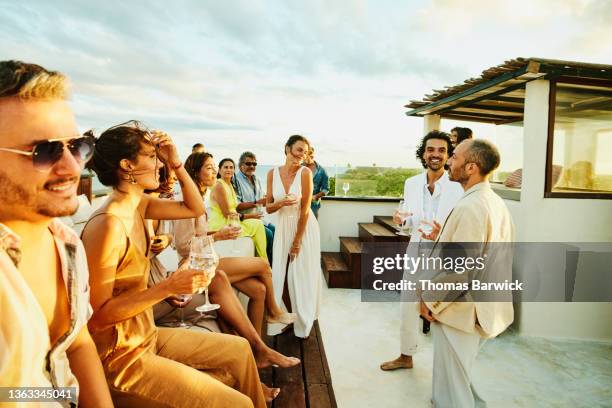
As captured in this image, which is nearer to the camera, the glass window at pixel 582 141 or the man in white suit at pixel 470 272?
the man in white suit at pixel 470 272

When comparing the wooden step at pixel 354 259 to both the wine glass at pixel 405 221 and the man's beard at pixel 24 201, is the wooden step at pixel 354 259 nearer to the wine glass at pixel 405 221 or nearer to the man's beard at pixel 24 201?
the wine glass at pixel 405 221

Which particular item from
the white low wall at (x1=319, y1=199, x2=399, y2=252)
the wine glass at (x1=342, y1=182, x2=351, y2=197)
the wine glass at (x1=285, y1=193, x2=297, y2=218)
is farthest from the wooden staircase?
the wine glass at (x1=285, y1=193, x2=297, y2=218)

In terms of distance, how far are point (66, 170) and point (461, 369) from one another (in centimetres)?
289

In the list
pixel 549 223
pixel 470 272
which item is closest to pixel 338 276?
pixel 549 223

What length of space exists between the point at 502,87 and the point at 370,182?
435 cm

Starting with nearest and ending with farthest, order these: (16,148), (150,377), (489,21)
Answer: (16,148) → (150,377) → (489,21)

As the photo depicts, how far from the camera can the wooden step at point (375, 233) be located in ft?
23.3

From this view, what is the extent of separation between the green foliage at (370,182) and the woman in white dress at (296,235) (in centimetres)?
496

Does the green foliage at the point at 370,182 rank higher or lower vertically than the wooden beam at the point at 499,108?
lower

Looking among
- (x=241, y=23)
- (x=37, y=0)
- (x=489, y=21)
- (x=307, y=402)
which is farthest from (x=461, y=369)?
(x=241, y=23)

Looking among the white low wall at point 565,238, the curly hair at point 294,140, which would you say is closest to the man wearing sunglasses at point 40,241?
the curly hair at point 294,140

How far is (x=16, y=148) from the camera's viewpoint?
1.11 meters

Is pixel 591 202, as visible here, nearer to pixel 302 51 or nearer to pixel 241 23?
pixel 241 23

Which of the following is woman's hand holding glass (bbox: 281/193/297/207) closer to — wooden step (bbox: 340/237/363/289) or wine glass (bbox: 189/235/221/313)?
wine glass (bbox: 189/235/221/313)
